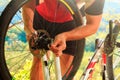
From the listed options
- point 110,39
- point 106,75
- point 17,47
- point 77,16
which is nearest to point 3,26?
point 77,16

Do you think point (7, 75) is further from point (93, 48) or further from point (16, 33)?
point (93, 48)

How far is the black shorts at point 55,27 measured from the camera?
154cm

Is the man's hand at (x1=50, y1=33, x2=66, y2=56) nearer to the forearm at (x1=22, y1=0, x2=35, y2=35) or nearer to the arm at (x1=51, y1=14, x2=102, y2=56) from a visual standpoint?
the arm at (x1=51, y1=14, x2=102, y2=56)

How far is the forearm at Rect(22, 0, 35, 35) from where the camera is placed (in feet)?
4.94

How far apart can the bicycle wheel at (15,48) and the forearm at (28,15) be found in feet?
0.09

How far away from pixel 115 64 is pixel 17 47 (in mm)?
532

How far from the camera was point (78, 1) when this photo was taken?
168cm

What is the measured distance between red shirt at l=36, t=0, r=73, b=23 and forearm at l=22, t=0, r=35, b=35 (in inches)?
3.9

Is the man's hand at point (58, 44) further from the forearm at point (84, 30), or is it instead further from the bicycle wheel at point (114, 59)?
the bicycle wheel at point (114, 59)

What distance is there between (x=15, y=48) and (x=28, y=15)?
25 cm

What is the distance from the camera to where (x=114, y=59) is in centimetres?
192

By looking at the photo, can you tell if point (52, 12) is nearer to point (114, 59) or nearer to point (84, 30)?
point (84, 30)

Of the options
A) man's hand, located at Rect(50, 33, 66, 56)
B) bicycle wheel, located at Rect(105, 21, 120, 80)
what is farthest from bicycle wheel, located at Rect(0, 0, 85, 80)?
bicycle wheel, located at Rect(105, 21, 120, 80)

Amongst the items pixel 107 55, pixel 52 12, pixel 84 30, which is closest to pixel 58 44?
pixel 84 30
